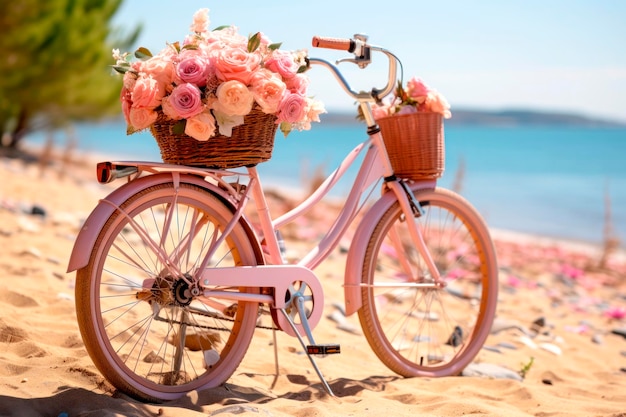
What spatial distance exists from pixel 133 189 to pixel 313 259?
0.98 meters

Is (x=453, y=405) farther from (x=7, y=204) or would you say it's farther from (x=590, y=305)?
(x=7, y=204)

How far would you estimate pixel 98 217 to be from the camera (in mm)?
2820

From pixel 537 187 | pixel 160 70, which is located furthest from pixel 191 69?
pixel 537 187

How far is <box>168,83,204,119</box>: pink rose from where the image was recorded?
9.37 feet

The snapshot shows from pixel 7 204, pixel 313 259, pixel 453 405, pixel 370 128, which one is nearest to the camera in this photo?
pixel 453 405

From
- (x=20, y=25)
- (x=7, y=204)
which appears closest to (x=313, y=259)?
(x=7, y=204)

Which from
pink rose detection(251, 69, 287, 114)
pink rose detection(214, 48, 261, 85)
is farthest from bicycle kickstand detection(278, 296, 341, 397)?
pink rose detection(214, 48, 261, 85)

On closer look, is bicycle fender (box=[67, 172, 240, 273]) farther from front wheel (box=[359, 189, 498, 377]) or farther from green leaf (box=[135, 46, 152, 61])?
front wheel (box=[359, 189, 498, 377])

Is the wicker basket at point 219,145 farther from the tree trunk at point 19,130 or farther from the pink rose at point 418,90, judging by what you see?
the tree trunk at point 19,130

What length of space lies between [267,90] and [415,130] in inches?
41.6

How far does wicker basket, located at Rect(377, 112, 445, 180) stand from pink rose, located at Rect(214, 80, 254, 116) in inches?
43.2

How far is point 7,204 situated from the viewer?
22.5 feet

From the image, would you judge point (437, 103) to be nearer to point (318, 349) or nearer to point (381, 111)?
point (381, 111)

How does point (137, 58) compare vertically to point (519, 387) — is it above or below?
above
